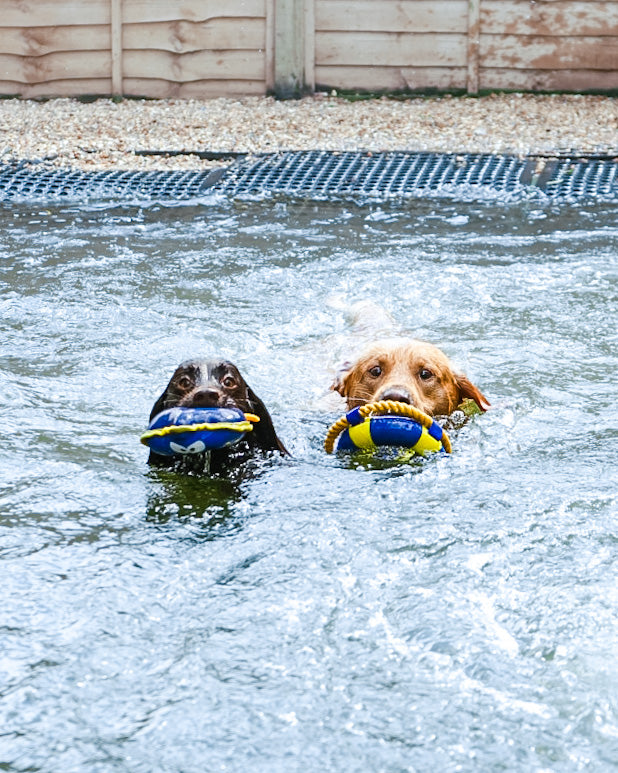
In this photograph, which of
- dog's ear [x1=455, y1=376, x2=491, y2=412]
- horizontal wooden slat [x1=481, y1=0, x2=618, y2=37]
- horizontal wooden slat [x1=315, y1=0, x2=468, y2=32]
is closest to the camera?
dog's ear [x1=455, y1=376, x2=491, y2=412]

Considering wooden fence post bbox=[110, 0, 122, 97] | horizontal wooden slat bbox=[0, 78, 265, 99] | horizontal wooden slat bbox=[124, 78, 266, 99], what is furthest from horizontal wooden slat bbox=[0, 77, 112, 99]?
horizontal wooden slat bbox=[124, 78, 266, 99]

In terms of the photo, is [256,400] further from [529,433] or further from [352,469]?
[529,433]

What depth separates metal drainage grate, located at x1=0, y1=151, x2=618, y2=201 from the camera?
9.03 m

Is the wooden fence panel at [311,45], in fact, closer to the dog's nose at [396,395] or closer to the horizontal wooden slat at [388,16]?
the horizontal wooden slat at [388,16]

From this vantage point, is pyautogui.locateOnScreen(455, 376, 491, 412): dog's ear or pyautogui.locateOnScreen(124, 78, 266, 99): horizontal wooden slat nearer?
pyautogui.locateOnScreen(455, 376, 491, 412): dog's ear

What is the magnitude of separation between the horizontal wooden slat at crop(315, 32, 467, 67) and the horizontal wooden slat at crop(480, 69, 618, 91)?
1.15ft

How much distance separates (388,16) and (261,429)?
7.99 meters

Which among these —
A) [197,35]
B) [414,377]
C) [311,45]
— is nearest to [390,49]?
[311,45]

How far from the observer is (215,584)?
3.50 meters

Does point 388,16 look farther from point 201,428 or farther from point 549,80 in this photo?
point 201,428

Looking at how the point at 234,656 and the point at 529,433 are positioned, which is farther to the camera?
the point at 529,433

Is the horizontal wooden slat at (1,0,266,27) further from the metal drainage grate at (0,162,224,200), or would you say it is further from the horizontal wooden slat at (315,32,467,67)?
the metal drainage grate at (0,162,224,200)

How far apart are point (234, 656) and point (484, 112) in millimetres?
8565

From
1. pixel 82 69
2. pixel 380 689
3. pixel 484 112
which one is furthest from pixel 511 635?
pixel 82 69
